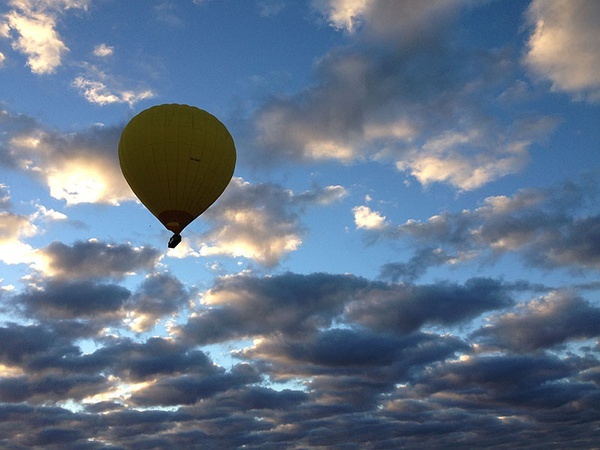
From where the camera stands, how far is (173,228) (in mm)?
45531

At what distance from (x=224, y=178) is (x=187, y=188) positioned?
4668 millimetres

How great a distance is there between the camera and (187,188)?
45.7 m

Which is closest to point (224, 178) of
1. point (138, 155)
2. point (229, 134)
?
point (229, 134)

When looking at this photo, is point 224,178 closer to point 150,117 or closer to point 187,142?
point 187,142

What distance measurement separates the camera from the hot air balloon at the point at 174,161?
149ft

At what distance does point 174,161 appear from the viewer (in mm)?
45531

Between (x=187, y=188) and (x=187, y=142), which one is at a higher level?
(x=187, y=142)

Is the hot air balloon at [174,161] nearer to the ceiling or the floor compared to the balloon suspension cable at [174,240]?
nearer to the ceiling

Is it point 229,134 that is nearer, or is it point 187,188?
point 187,188

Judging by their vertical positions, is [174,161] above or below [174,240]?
above

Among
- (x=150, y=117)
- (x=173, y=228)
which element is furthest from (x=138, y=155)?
(x=173, y=228)

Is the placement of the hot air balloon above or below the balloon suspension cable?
above

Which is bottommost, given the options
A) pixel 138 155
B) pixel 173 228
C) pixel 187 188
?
pixel 173 228

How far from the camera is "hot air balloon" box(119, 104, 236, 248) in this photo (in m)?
45.5
